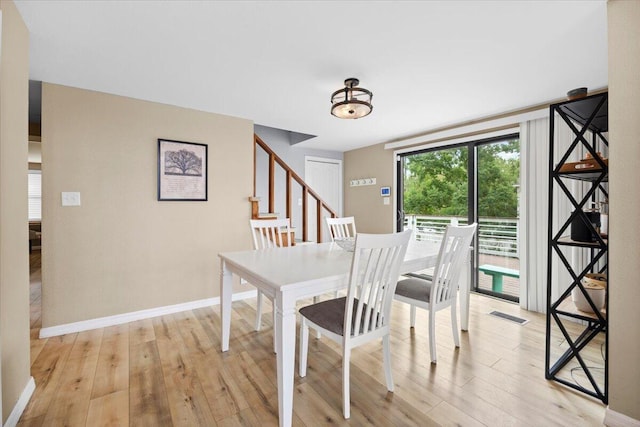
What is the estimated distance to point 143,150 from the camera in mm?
2891

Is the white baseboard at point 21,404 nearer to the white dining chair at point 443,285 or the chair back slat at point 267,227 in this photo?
the chair back slat at point 267,227

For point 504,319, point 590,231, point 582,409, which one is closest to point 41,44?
point 590,231

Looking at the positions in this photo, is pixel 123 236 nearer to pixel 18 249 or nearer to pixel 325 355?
pixel 18 249

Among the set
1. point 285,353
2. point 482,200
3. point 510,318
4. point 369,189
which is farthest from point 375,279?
point 369,189

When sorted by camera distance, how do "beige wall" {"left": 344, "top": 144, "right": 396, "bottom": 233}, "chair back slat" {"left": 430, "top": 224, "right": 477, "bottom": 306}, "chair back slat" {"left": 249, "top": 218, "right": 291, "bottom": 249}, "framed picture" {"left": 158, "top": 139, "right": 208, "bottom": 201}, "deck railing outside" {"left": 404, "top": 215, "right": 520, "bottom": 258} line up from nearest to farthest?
"chair back slat" {"left": 430, "top": 224, "right": 477, "bottom": 306}, "chair back slat" {"left": 249, "top": 218, "right": 291, "bottom": 249}, "framed picture" {"left": 158, "top": 139, "right": 208, "bottom": 201}, "deck railing outside" {"left": 404, "top": 215, "right": 520, "bottom": 258}, "beige wall" {"left": 344, "top": 144, "right": 396, "bottom": 233}

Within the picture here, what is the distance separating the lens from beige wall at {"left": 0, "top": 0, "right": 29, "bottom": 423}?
142 centimetres

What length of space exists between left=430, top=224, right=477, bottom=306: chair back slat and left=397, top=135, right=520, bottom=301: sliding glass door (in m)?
1.58

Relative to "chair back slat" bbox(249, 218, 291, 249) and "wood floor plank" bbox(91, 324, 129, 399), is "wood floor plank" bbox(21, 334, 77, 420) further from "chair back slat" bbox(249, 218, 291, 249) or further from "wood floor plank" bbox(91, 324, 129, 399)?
"chair back slat" bbox(249, 218, 291, 249)

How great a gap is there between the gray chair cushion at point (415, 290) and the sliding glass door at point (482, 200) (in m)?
1.71

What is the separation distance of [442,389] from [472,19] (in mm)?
2149

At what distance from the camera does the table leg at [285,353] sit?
1.41 meters

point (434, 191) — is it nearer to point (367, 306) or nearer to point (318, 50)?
point (318, 50)

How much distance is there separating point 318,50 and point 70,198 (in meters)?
2.43

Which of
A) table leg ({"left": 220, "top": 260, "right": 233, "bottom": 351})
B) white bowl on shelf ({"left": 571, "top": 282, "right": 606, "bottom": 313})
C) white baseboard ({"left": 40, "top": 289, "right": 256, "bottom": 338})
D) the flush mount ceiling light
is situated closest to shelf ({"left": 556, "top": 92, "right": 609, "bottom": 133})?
white bowl on shelf ({"left": 571, "top": 282, "right": 606, "bottom": 313})
